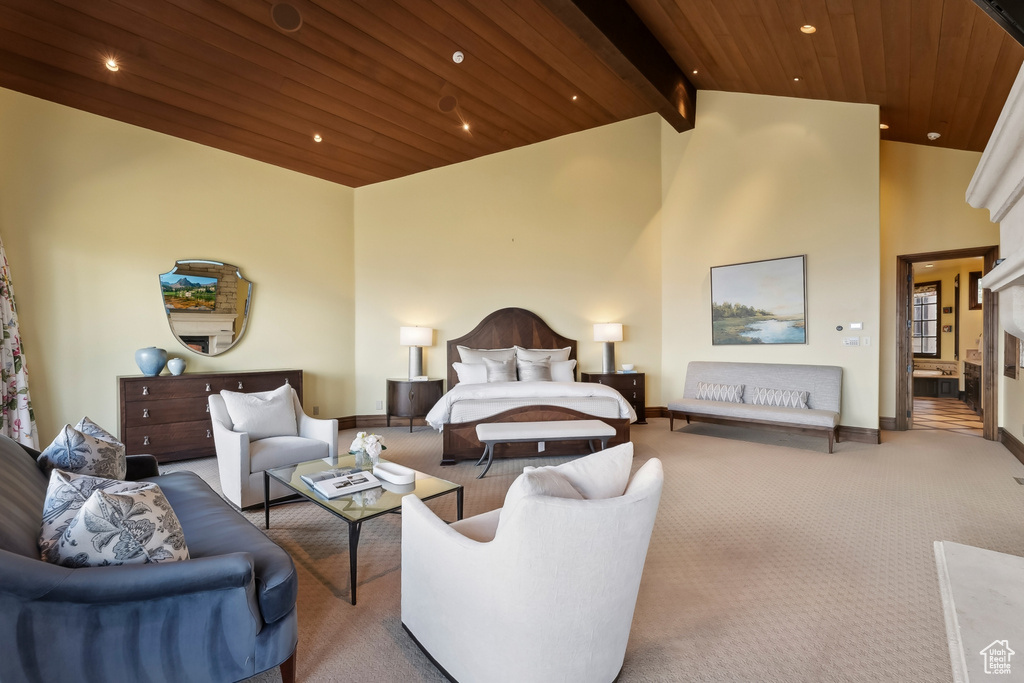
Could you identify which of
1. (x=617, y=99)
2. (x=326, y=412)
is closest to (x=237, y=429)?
(x=326, y=412)

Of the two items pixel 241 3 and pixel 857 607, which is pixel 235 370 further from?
pixel 857 607

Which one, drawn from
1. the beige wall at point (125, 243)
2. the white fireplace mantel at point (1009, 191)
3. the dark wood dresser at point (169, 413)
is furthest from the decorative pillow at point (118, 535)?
the beige wall at point (125, 243)

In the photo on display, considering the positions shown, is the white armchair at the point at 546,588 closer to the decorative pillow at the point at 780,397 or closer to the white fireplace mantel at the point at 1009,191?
the white fireplace mantel at the point at 1009,191

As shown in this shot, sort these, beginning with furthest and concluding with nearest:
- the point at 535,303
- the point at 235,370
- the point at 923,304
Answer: the point at 923,304 < the point at 535,303 < the point at 235,370

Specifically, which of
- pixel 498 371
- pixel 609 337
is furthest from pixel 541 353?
pixel 609 337

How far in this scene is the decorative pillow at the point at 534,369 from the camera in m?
6.21

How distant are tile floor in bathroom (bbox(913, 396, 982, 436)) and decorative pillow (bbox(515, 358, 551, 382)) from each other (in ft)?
15.1

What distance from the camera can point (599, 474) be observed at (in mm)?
1705

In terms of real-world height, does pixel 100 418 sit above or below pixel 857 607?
above

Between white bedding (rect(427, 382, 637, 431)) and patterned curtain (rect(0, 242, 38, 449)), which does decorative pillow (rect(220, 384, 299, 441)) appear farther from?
patterned curtain (rect(0, 242, 38, 449))

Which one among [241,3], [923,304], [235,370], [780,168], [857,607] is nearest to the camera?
[857,607]

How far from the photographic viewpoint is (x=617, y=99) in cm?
610

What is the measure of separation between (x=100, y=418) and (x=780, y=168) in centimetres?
766

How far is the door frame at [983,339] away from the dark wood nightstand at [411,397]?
5.55 m
